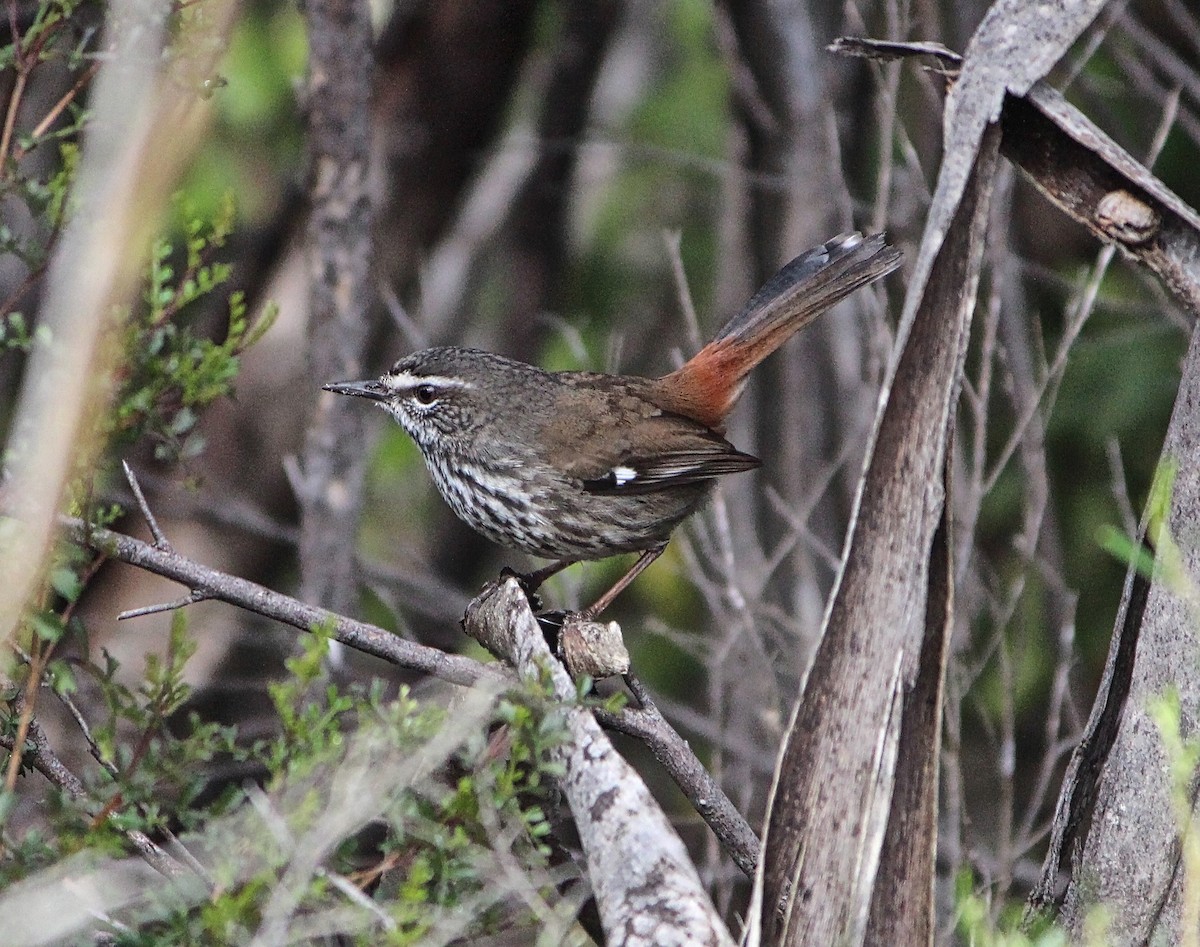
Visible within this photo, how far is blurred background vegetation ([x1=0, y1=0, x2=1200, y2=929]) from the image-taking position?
19.3 feet

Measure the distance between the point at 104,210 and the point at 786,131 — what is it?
15.8 ft

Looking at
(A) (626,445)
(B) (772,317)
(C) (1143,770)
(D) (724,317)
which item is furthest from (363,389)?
(C) (1143,770)

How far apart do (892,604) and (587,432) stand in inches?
101

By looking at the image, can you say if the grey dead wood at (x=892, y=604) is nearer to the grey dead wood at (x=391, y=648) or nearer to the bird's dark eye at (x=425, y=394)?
the grey dead wood at (x=391, y=648)

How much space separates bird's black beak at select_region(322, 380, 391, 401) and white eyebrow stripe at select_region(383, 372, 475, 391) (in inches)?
3.1

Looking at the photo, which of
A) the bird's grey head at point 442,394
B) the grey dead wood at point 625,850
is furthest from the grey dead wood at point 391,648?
the bird's grey head at point 442,394

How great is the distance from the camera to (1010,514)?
676 cm

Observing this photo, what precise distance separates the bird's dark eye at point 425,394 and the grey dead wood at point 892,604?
262 centimetres

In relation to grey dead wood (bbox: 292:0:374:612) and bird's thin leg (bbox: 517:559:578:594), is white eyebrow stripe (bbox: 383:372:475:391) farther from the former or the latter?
bird's thin leg (bbox: 517:559:578:594)

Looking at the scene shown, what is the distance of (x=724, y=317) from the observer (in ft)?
22.7

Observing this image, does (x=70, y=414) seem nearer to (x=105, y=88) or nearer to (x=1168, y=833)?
(x=105, y=88)

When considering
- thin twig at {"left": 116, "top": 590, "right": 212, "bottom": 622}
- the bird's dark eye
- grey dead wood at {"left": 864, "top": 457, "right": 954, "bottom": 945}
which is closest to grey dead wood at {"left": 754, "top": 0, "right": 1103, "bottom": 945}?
grey dead wood at {"left": 864, "top": 457, "right": 954, "bottom": 945}

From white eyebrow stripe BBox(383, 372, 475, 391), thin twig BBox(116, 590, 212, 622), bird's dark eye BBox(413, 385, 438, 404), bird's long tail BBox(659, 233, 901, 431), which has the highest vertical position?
bird's long tail BBox(659, 233, 901, 431)

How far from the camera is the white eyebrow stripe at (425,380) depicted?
5051mm
